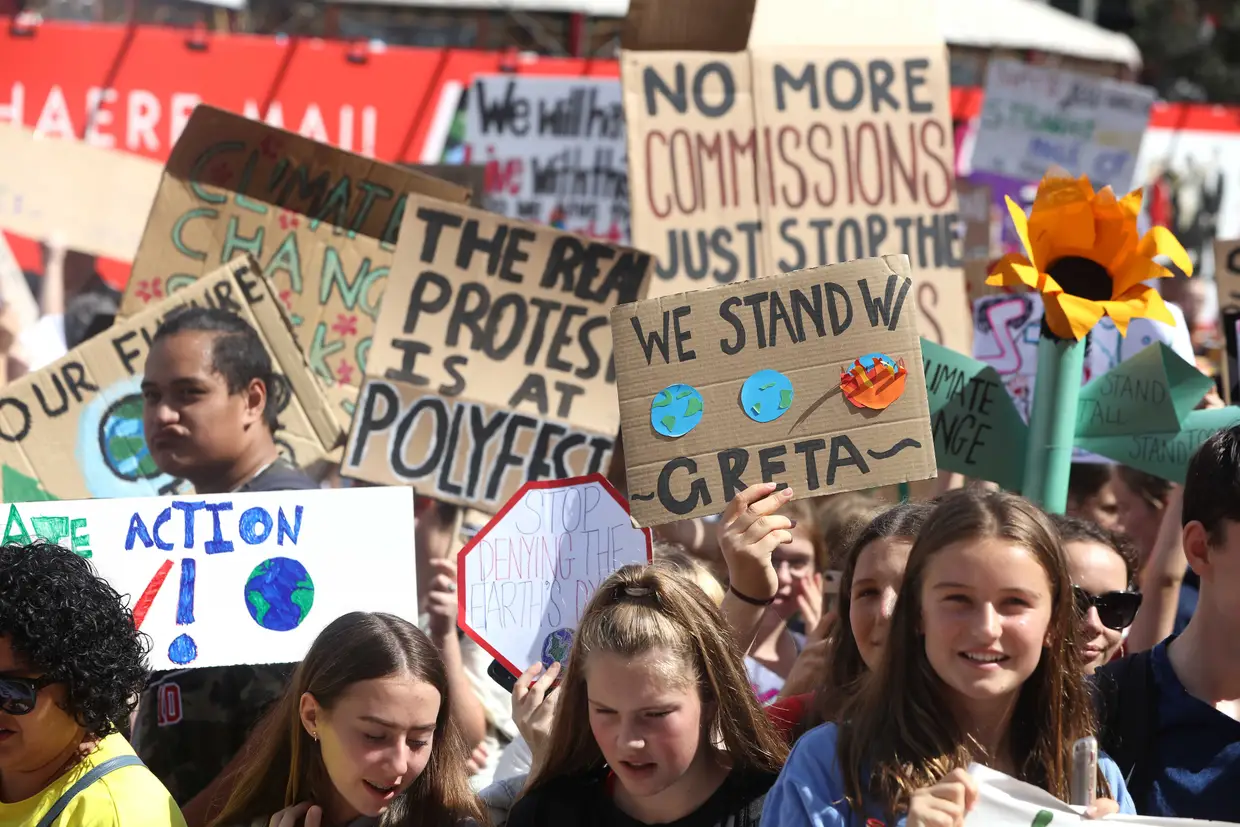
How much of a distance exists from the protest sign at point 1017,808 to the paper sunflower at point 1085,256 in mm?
1551

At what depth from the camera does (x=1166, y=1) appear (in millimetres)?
23516

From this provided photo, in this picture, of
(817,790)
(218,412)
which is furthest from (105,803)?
(218,412)

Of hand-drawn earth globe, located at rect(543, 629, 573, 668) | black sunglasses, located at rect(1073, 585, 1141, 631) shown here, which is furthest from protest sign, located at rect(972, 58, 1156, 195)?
hand-drawn earth globe, located at rect(543, 629, 573, 668)

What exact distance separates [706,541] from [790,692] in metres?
1.05

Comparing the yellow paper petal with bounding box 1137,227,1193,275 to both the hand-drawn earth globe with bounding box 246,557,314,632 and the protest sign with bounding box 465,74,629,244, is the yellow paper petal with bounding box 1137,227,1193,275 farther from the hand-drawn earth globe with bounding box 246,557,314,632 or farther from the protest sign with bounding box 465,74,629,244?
the protest sign with bounding box 465,74,629,244

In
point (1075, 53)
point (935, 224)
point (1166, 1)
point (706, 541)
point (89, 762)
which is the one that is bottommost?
point (89, 762)

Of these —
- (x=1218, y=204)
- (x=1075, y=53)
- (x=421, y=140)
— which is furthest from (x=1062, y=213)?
(x=1075, y=53)

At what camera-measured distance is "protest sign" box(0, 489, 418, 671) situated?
11.4 feet

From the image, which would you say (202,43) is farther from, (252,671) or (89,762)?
(89,762)

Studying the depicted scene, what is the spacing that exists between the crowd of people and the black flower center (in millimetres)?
543

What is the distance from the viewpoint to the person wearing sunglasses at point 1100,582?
325 cm

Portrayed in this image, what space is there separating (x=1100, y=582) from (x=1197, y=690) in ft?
2.42

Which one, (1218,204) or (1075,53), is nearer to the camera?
(1218,204)

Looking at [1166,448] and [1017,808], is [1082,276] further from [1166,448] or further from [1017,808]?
[1017,808]
